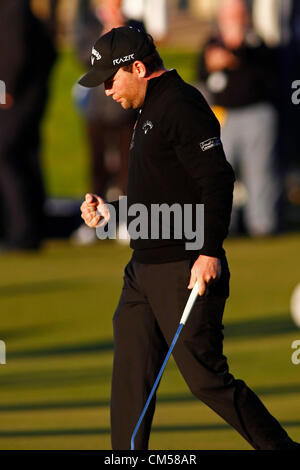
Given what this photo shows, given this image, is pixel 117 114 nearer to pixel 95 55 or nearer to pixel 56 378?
pixel 56 378

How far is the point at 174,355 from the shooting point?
18.0ft

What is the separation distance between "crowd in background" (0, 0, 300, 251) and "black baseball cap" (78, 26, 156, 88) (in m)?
7.00

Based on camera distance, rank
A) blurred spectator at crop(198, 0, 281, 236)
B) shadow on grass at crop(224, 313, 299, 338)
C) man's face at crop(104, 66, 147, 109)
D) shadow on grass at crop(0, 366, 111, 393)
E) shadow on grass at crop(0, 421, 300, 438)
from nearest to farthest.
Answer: man's face at crop(104, 66, 147, 109) → shadow on grass at crop(0, 421, 300, 438) → shadow on grass at crop(0, 366, 111, 393) → shadow on grass at crop(224, 313, 299, 338) → blurred spectator at crop(198, 0, 281, 236)

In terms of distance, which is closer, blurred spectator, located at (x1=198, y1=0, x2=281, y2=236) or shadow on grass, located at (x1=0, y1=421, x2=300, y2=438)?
shadow on grass, located at (x1=0, y1=421, x2=300, y2=438)

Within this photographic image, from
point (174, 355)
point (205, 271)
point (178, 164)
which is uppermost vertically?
point (178, 164)

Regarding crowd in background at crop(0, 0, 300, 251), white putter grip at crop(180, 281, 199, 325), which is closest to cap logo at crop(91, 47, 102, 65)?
white putter grip at crop(180, 281, 199, 325)

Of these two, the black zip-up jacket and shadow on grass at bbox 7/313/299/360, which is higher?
the black zip-up jacket

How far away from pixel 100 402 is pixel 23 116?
615 centimetres

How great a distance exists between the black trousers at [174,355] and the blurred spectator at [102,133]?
819cm

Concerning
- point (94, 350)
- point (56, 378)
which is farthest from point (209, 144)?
point (94, 350)

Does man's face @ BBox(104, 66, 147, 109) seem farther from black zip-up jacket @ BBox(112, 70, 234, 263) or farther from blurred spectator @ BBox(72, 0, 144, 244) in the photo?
blurred spectator @ BBox(72, 0, 144, 244)

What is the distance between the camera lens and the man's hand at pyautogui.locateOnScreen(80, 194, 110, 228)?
5.64 metres

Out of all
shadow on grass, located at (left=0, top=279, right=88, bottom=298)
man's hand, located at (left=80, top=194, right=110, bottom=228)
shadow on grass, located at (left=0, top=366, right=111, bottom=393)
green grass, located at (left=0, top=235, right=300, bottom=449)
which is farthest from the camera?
shadow on grass, located at (left=0, top=279, right=88, bottom=298)

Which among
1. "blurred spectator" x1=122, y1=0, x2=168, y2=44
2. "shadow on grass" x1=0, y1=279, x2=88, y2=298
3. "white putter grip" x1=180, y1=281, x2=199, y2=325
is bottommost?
"shadow on grass" x1=0, y1=279, x2=88, y2=298
